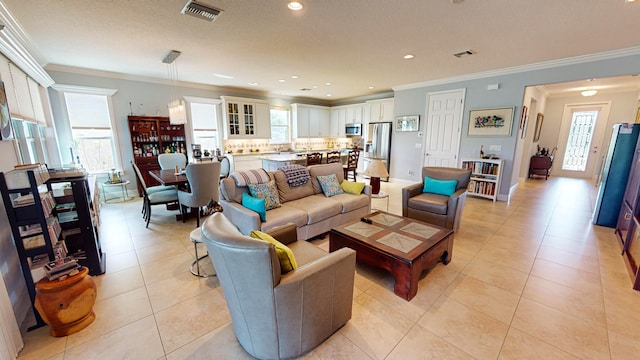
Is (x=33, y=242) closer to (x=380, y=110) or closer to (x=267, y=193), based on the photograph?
(x=267, y=193)

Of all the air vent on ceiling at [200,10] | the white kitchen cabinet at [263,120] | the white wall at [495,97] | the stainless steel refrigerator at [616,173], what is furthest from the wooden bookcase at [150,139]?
the stainless steel refrigerator at [616,173]

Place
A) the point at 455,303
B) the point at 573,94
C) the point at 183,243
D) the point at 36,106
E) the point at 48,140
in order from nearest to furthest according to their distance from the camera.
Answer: the point at 455,303 < the point at 183,243 < the point at 36,106 < the point at 48,140 < the point at 573,94

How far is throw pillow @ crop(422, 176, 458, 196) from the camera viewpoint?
3682 millimetres

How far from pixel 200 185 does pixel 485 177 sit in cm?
555

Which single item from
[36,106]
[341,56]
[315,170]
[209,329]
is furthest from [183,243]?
[341,56]

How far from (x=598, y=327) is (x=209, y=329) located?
9.52ft

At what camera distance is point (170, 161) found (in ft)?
16.7

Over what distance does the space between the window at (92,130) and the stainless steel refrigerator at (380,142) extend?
6251 mm

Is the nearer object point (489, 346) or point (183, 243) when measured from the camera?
point (489, 346)

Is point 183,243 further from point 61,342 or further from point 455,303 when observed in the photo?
point 455,303

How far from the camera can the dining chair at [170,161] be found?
502cm

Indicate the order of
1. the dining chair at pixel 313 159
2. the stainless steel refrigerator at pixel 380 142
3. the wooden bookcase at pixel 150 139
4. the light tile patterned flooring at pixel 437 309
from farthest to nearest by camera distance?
the stainless steel refrigerator at pixel 380 142
the dining chair at pixel 313 159
the wooden bookcase at pixel 150 139
the light tile patterned flooring at pixel 437 309

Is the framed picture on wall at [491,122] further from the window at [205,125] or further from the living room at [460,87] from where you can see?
the window at [205,125]

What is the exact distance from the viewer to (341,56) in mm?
3863
